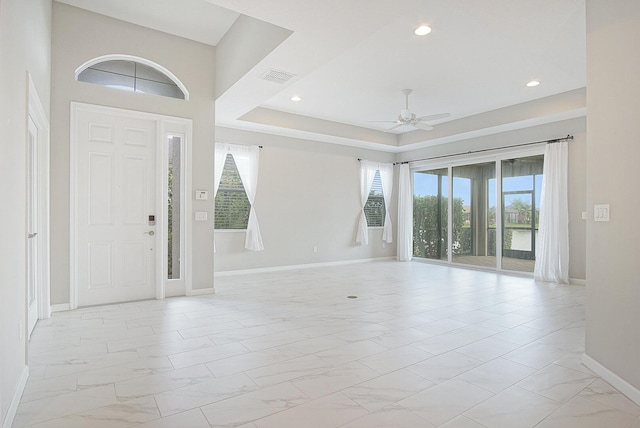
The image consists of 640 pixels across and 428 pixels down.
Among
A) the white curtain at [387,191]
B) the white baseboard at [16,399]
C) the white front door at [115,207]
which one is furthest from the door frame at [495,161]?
the white baseboard at [16,399]

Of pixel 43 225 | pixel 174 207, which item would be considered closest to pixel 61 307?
pixel 43 225

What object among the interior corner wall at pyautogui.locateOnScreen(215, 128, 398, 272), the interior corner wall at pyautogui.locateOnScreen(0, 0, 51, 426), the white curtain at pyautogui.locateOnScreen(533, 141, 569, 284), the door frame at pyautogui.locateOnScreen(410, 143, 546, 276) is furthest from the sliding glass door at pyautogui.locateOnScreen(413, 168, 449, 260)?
the interior corner wall at pyautogui.locateOnScreen(0, 0, 51, 426)

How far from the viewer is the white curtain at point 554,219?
6.21m

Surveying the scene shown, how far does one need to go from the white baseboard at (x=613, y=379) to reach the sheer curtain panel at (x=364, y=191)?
19.7 feet

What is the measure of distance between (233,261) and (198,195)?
2.19 meters

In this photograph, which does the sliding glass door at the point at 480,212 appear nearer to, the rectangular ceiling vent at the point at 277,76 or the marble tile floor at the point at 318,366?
the marble tile floor at the point at 318,366

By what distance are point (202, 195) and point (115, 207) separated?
1.10 metres

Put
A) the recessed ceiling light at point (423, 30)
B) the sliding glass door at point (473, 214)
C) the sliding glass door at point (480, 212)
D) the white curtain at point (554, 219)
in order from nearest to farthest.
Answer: the recessed ceiling light at point (423, 30), the white curtain at point (554, 219), the sliding glass door at point (480, 212), the sliding glass door at point (473, 214)

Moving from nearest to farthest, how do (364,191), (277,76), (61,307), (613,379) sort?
1. (613,379)
2. (61,307)
3. (277,76)
4. (364,191)

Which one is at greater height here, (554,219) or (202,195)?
(202,195)

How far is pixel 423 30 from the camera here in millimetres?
3922

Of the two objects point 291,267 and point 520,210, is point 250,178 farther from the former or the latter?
point 520,210

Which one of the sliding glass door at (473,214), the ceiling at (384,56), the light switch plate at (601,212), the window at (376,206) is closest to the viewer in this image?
the light switch plate at (601,212)

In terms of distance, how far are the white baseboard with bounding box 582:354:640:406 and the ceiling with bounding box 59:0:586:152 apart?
304 centimetres
